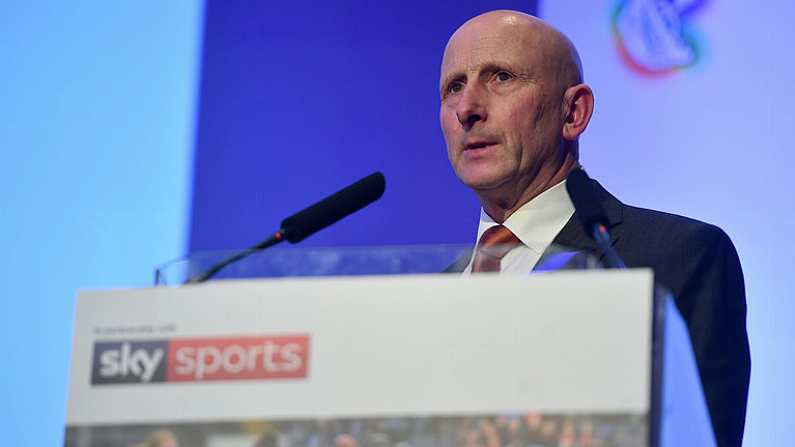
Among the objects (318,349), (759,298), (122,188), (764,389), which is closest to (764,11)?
(759,298)

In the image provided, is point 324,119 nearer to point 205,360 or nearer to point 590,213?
point 590,213

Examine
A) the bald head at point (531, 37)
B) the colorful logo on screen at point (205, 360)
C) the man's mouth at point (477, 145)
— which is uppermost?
the bald head at point (531, 37)

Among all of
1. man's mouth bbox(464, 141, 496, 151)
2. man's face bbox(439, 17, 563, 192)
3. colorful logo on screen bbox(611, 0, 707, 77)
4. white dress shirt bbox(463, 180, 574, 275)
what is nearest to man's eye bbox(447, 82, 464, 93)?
man's face bbox(439, 17, 563, 192)

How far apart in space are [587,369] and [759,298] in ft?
5.48

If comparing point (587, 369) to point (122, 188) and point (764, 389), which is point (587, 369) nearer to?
point (764, 389)

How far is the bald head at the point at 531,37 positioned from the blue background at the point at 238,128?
0.31m

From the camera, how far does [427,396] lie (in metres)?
1.12

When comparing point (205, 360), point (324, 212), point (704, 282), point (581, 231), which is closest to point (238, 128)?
point (581, 231)

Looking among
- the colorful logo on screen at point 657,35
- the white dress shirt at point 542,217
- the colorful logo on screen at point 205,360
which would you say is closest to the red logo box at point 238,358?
the colorful logo on screen at point 205,360

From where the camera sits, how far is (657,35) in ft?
9.61

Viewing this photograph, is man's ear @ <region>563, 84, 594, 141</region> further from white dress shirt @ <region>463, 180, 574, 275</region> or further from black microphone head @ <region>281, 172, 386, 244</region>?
black microphone head @ <region>281, 172, 386, 244</region>

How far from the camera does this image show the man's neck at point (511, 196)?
254 cm

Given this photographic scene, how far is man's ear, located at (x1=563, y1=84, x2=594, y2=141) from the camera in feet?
8.71

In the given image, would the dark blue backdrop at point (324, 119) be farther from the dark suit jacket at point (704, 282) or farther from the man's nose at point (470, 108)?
the dark suit jacket at point (704, 282)
